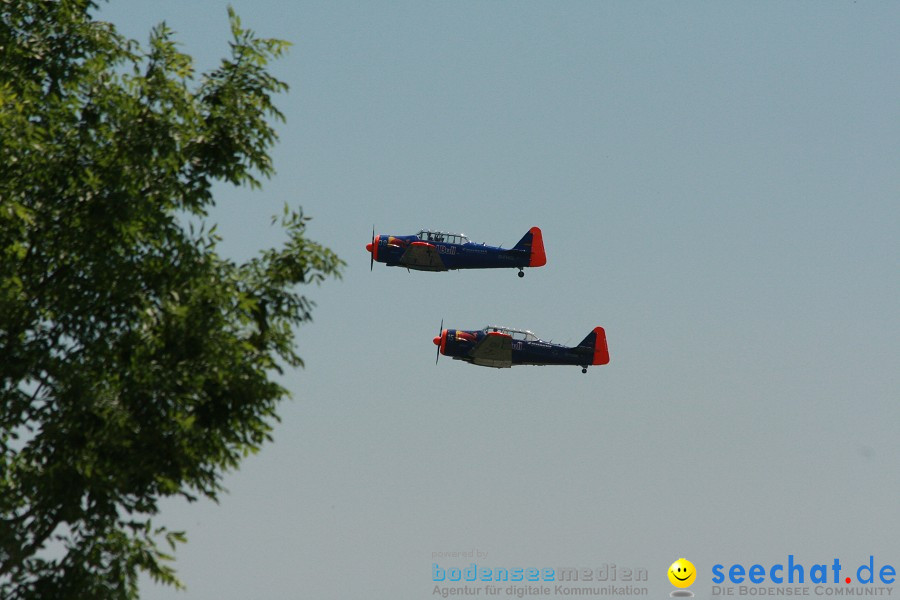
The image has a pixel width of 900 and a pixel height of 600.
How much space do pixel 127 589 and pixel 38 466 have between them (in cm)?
286

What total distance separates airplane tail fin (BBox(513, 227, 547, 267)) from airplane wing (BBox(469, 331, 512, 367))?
5.69m

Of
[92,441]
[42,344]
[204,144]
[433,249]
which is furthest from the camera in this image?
[433,249]

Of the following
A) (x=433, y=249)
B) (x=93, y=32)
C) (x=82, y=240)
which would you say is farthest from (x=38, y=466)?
(x=433, y=249)

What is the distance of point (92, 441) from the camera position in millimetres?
23016

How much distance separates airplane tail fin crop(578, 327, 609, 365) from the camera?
75.7 meters

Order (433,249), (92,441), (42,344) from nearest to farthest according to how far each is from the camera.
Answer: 1. (92,441)
2. (42,344)
3. (433,249)

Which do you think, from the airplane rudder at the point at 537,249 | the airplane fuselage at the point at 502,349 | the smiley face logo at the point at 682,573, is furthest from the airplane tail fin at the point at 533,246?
the smiley face logo at the point at 682,573

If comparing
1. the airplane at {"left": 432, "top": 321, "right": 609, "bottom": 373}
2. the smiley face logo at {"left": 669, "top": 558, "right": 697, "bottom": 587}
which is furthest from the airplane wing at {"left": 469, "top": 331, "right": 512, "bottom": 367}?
the smiley face logo at {"left": 669, "top": 558, "right": 697, "bottom": 587}

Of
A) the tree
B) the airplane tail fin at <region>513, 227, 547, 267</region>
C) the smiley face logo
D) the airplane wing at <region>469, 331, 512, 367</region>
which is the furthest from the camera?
the airplane tail fin at <region>513, 227, 547, 267</region>

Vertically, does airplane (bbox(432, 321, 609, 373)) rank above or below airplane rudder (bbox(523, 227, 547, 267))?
below

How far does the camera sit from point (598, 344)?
76.1m

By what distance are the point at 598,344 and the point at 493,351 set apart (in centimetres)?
768

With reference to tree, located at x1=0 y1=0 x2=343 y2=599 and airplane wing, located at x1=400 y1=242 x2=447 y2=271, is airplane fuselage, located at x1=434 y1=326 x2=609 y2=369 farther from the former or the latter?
tree, located at x1=0 y1=0 x2=343 y2=599

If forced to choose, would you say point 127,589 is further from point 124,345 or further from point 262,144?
point 262,144
